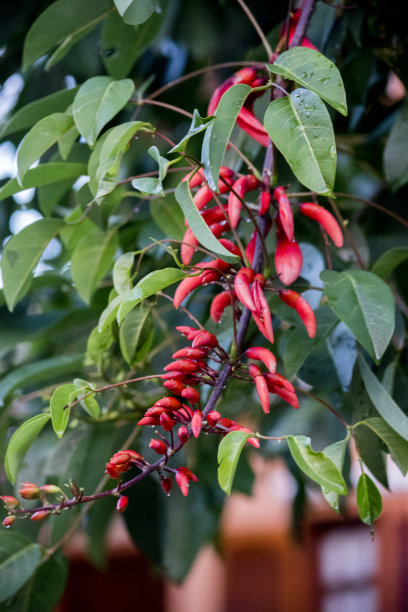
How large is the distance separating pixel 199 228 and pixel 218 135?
0.22 feet

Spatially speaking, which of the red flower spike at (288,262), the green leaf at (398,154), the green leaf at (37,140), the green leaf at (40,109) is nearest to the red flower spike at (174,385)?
the red flower spike at (288,262)

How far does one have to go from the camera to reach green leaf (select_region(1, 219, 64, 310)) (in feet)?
2.11

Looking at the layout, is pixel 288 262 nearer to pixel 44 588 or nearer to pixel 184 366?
pixel 184 366

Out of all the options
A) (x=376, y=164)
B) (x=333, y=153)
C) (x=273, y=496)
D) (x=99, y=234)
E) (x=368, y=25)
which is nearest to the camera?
(x=333, y=153)

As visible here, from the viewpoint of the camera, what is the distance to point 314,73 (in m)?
0.49

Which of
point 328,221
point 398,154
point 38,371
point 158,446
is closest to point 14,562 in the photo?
point 38,371

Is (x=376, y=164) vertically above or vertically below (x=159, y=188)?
below

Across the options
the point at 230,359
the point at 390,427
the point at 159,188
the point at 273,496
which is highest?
the point at 159,188

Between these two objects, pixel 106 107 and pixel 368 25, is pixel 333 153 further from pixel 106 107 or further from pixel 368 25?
pixel 368 25

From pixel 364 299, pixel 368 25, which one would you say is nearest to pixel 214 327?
pixel 364 299

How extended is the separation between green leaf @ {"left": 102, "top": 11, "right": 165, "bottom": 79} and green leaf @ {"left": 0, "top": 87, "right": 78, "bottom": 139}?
0.08m

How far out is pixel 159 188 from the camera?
455 mm

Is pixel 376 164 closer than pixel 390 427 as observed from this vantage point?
No

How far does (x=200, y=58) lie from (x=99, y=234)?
0.49m
